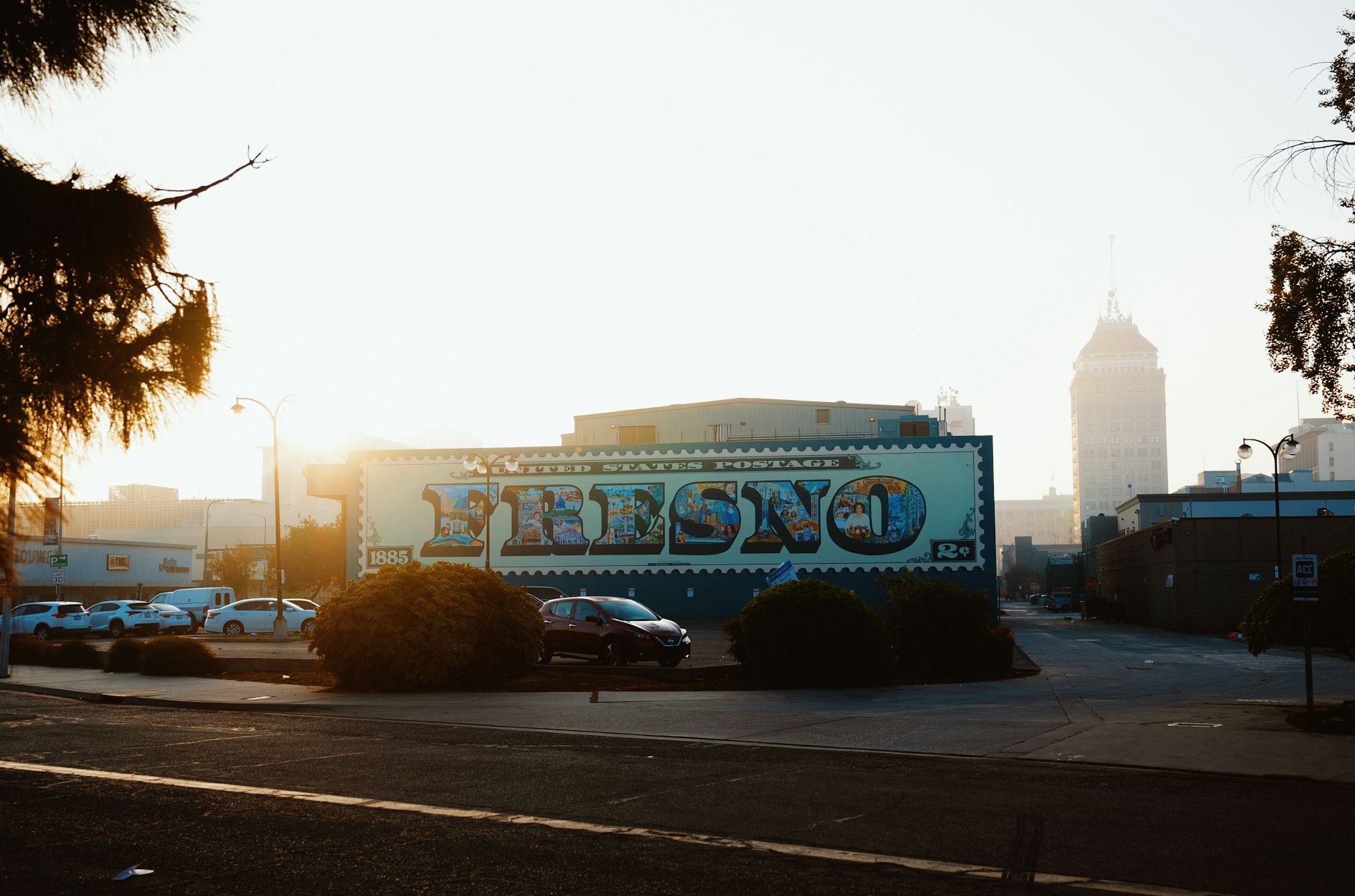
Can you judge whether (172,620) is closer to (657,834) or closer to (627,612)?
(627,612)

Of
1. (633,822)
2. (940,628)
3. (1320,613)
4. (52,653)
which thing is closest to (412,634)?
(940,628)

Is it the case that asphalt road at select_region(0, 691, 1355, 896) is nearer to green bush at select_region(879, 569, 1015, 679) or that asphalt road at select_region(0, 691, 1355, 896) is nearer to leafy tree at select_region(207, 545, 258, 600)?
green bush at select_region(879, 569, 1015, 679)

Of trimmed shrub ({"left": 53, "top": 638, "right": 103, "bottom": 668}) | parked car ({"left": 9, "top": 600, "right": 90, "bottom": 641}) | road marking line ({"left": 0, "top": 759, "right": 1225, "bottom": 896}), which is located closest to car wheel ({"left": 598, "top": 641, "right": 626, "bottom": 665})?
trimmed shrub ({"left": 53, "top": 638, "right": 103, "bottom": 668})

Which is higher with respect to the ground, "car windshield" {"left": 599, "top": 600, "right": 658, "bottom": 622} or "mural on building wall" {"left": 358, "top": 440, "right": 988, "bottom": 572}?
"mural on building wall" {"left": 358, "top": 440, "right": 988, "bottom": 572}

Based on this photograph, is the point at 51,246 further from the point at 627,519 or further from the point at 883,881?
the point at 627,519

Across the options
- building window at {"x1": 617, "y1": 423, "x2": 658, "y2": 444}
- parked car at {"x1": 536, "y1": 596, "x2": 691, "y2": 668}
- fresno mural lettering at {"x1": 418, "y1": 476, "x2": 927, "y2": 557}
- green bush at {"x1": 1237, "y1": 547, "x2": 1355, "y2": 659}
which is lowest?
parked car at {"x1": 536, "y1": 596, "x2": 691, "y2": 668}

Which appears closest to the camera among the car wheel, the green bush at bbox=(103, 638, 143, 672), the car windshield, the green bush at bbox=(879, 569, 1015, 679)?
the green bush at bbox=(879, 569, 1015, 679)

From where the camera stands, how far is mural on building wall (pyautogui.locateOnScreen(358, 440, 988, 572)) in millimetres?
49219

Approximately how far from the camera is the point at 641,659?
24844mm

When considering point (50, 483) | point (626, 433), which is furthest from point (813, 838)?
point (626, 433)

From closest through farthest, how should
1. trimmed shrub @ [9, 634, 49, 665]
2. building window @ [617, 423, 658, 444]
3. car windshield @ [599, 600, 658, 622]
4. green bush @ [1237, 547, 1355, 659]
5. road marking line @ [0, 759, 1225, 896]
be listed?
road marking line @ [0, 759, 1225, 896] → green bush @ [1237, 547, 1355, 659] → car windshield @ [599, 600, 658, 622] → trimmed shrub @ [9, 634, 49, 665] → building window @ [617, 423, 658, 444]

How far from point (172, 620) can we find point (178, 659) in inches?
991

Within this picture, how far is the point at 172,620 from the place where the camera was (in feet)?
152

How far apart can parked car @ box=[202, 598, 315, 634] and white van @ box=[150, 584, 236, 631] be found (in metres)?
5.49
